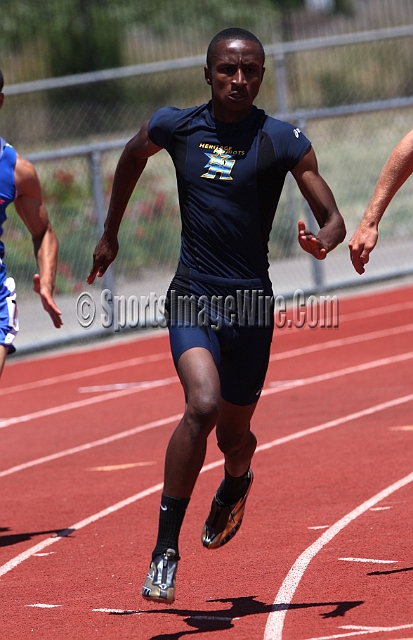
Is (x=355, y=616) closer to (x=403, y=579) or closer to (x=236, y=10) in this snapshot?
(x=403, y=579)

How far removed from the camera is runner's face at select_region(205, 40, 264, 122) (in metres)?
4.59

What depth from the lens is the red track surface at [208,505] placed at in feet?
15.0

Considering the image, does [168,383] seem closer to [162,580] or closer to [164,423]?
[164,423]

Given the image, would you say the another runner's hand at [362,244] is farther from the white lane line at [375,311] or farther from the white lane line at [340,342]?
the white lane line at [375,311]

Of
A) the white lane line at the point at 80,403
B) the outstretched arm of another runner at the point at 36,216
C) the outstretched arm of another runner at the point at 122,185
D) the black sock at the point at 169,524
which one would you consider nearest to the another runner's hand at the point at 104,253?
the outstretched arm of another runner at the point at 122,185

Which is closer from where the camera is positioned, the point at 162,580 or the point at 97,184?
the point at 162,580

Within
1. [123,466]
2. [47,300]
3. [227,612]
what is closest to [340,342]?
[123,466]

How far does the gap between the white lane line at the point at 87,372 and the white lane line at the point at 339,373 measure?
2628 mm

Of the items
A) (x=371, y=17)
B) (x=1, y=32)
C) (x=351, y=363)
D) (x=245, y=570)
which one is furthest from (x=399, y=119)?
(x=245, y=570)

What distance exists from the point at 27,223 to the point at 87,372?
6651 millimetres

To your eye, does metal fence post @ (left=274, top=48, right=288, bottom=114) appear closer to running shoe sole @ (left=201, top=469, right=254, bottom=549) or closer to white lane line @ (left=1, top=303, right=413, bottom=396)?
white lane line @ (left=1, top=303, right=413, bottom=396)

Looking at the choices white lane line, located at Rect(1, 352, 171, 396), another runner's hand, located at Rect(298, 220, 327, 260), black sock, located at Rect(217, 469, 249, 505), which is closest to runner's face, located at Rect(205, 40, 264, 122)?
another runner's hand, located at Rect(298, 220, 327, 260)

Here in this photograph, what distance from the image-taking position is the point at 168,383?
11523 mm

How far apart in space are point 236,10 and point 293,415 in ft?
62.8
